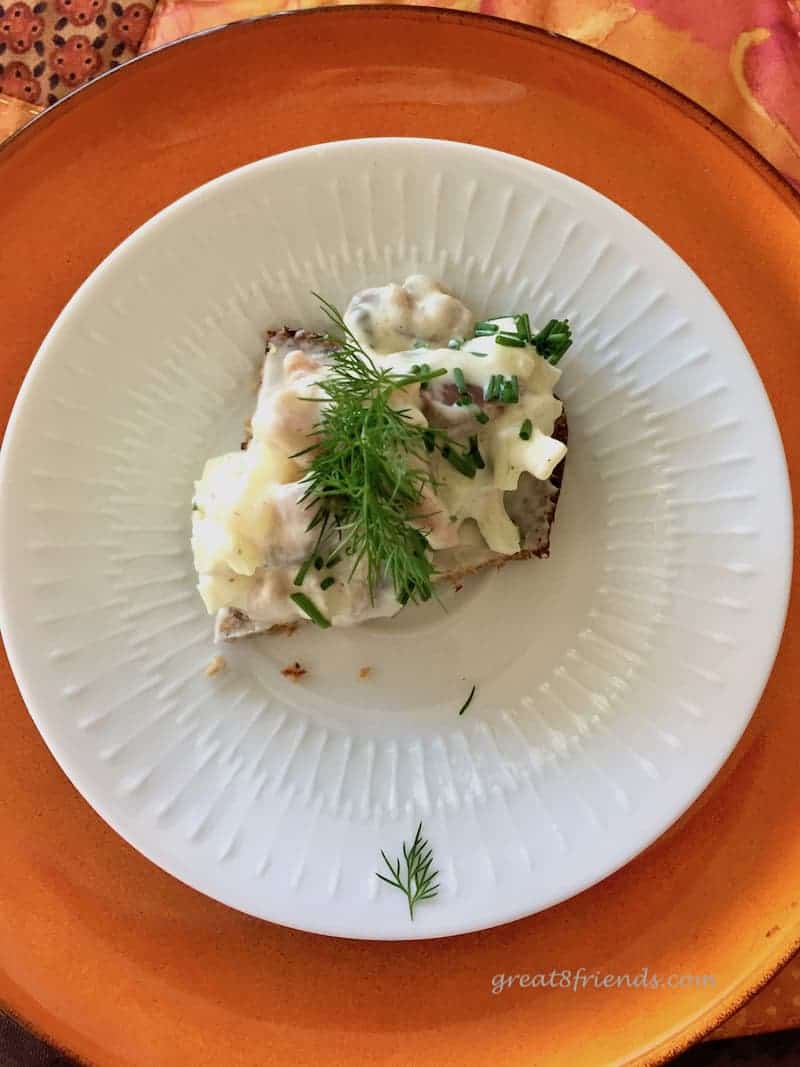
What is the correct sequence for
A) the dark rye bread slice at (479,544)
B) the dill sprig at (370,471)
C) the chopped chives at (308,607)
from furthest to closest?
1. the dark rye bread slice at (479,544)
2. the chopped chives at (308,607)
3. the dill sprig at (370,471)

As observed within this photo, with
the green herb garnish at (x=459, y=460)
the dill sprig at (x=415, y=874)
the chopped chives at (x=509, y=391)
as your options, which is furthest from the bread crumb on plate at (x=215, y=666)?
the chopped chives at (x=509, y=391)

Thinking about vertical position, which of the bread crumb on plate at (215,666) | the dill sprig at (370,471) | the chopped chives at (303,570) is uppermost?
the dill sprig at (370,471)

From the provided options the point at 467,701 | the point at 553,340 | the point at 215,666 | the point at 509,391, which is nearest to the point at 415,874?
the point at 467,701

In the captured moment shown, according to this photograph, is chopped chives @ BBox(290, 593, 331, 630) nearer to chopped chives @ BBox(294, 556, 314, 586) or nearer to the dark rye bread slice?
chopped chives @ BBox(294, 556, 314, 586)

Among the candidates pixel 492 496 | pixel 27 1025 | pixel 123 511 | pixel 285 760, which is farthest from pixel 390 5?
pixel 27 1025

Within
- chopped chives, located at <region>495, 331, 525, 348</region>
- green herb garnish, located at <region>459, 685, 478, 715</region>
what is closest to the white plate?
green herb garnish, located at <region>459, 685, 478, 715</region>

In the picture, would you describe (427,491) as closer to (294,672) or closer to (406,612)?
(406,612)

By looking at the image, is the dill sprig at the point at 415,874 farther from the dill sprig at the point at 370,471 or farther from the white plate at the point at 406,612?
the dill sprig at the point at 370,471

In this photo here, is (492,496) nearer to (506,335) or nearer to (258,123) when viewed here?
(506,335)
